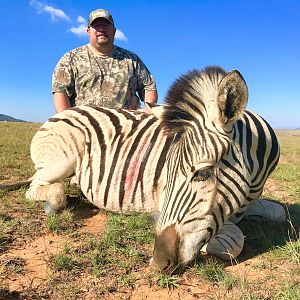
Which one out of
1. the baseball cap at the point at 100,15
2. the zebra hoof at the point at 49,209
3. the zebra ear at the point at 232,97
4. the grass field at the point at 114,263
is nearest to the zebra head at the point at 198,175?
the zebra ear at the point at 232,97

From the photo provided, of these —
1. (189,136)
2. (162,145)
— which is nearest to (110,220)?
(162,145)

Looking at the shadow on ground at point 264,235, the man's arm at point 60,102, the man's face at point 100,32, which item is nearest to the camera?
the shadow on ground at point 264,235

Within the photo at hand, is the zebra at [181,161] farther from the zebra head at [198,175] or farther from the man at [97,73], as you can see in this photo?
the man at [97,73]

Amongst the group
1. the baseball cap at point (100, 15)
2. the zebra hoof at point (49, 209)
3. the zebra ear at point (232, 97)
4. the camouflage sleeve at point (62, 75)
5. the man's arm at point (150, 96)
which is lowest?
the zebra hoof at point (49, 209)

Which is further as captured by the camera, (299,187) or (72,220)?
(299,187)

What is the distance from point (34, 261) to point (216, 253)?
145cm

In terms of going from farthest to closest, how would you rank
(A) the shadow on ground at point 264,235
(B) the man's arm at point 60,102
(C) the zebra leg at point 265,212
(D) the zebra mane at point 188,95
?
1. (B) the man's arm at point 60,102
2. (C) the zebra leg at point 265,212
3. (A) the shadow on ground at point 264,235
4. (D) the zebra mane at point 188,95

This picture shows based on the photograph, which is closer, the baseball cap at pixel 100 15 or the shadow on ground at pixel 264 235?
the shadow on ground at pixel 264 235

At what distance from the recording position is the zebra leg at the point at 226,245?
116 inches

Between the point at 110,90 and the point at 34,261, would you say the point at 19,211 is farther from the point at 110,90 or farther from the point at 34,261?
the point at 110,90

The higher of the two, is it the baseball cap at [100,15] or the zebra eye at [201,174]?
the baseball cap at [100,15]

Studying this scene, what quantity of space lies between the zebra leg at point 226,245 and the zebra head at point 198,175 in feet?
0.92

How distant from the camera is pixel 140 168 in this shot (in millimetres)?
3783

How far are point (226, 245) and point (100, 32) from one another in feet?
12.9
